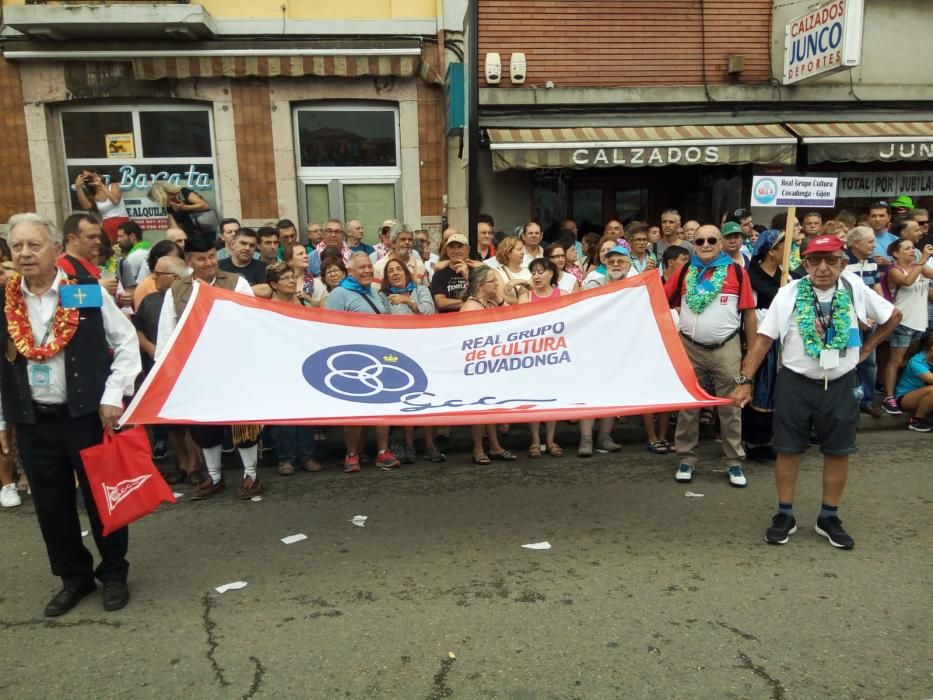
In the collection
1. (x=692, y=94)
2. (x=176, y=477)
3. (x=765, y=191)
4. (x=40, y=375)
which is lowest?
(x=176, y=477)

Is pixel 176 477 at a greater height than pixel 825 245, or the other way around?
pixel 825 245

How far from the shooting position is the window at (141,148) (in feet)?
36.8

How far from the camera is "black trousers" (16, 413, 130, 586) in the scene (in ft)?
12.5

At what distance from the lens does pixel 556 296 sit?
537cm

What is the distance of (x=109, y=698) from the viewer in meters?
3.11

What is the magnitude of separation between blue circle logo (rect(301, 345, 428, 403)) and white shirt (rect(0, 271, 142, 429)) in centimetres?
A: 107

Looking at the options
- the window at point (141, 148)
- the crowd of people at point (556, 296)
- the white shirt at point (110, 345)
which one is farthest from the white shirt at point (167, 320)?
the window at point (141, 148)

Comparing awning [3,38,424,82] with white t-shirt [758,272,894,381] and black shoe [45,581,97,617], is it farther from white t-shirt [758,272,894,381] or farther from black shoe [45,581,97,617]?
black shoe [45,581,97,617]

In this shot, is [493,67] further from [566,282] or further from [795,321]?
[795,321]

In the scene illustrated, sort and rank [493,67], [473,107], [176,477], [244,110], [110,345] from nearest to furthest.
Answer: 1. [110,345]
2. [176,477]
3. [473,107]
4. [244,110]
5. [493,67]

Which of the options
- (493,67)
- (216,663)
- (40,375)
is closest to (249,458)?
(40,375)

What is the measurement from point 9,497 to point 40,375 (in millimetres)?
2492

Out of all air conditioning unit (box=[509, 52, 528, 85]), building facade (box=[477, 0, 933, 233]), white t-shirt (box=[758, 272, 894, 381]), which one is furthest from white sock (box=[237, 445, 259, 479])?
air conditioning unit (box=[509, 52, 528, 85])

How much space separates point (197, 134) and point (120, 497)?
902 centimetres
